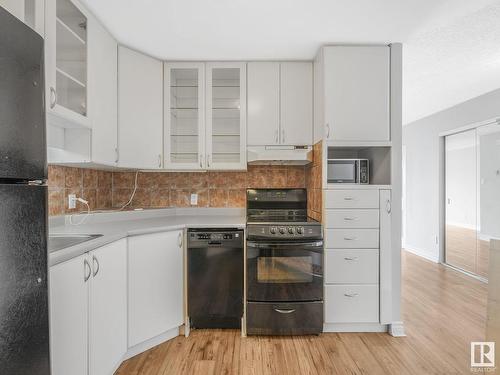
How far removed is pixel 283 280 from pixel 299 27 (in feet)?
6.31

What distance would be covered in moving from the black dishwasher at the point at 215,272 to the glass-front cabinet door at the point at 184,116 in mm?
726

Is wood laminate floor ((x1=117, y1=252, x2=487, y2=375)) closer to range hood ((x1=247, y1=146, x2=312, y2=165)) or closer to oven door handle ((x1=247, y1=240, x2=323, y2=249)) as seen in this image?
oven door handle ((x1=247, y1=240, x2=323, y2=249))

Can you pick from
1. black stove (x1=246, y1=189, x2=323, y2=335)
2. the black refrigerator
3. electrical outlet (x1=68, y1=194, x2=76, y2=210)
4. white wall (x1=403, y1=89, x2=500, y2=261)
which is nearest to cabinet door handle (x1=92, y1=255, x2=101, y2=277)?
the black refrigerator

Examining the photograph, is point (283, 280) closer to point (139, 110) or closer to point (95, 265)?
point (95, 265)

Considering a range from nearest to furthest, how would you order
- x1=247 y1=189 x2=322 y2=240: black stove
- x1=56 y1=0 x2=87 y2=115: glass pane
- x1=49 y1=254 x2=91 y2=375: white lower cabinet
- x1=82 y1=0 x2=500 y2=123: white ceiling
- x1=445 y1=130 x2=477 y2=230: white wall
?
x1=49 y1=254 x2=91 y2=375: white lower cabinet → x1=56 y1=0 x2=87 y2=115: glass pane → x1=82 y1=0 x2=500 y2=123: white ceiling → x1=247 y1=189 x2=322 y2=240: black stove → x1=445 y1=130 x2=477 y2=230: white wall

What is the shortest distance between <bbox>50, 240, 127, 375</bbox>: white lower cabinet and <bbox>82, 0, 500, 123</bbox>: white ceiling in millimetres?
1578

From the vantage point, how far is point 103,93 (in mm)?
2080

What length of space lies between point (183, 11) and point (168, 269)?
184cm

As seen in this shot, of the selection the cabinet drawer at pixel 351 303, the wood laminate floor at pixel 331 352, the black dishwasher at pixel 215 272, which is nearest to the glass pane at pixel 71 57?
the black dishwasher at pixel 215 272

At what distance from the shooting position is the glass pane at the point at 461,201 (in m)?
3.81

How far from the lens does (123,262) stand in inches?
71.6

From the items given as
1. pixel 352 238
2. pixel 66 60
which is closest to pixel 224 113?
pixel 66 60

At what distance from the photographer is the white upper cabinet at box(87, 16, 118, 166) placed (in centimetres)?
194

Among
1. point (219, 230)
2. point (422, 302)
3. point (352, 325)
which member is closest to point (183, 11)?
point (219, 230)
